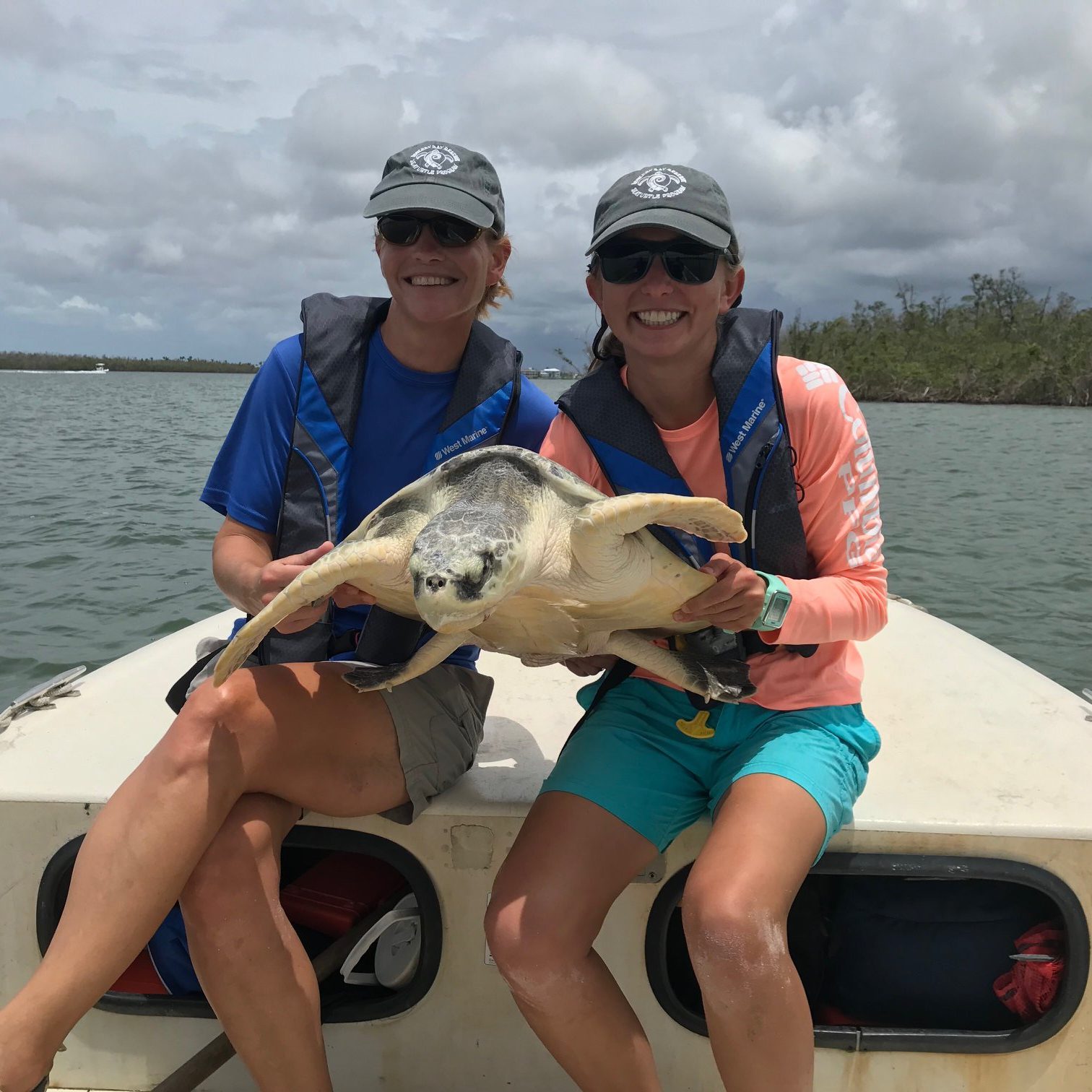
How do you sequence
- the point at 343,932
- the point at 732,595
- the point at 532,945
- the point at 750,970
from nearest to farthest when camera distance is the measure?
the point at 750,970
the point at 532,945
the point at 732,595
the point at 343,932

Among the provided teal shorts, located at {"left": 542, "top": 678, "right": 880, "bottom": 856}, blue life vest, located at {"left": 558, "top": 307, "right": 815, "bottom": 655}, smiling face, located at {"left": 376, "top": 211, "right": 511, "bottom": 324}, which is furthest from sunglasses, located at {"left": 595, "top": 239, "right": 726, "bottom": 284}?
teal shorts, located at {"left": 542, "top": 678, "right": 880, "bottom": 856}

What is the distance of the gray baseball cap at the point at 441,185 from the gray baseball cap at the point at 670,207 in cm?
34

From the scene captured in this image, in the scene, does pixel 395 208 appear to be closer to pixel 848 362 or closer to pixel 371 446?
pixel 371 446

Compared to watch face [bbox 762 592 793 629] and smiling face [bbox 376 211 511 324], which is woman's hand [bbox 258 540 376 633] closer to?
smiling face [bbox 376 211 511 324]

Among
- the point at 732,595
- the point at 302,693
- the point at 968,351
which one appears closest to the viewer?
the point at 732,595

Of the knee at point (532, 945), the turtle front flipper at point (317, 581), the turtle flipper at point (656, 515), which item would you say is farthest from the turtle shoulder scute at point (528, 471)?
the knee at point (532, 945)

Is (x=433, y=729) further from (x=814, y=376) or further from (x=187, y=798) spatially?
(x=814, y=376)

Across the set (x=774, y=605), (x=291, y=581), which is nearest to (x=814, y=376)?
(x=774, y=605)

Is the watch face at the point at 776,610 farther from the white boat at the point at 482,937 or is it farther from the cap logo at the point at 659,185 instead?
the cap logo at the point at 659,185

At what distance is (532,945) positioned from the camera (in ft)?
5.38

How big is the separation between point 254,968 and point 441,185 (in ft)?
6.04

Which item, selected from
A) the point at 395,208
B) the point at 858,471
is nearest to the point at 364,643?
the point at 395,208

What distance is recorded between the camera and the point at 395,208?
2.12 m

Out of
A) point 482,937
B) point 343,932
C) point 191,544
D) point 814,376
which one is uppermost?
point 814,376
